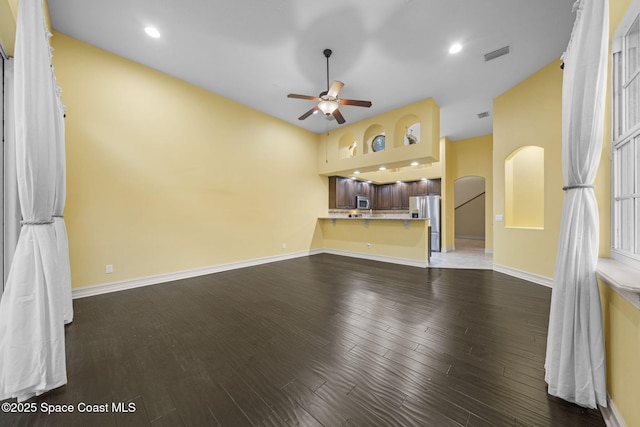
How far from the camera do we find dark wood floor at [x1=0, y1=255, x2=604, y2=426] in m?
1.27

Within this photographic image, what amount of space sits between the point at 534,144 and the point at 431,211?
3.24 metres

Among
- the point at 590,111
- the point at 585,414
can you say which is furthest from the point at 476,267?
the point at 590,111

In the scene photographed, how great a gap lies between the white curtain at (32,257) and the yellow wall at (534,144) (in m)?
5.75

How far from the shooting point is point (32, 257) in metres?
1.44

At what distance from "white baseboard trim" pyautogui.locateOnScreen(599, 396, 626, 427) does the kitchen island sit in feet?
11.8

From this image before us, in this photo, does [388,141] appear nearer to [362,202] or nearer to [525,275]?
[362,202]

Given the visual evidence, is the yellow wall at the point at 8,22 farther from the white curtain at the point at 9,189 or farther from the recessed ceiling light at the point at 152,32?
the recessed ceiling light at the point at 152,32

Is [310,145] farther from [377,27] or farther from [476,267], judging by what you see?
[476,267]

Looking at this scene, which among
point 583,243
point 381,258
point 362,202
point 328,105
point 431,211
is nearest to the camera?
point 583,243

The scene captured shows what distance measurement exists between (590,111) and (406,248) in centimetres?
406

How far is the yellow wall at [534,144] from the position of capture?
3.45 metres

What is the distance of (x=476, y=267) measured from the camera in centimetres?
471

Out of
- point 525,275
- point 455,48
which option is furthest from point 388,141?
point 525,275

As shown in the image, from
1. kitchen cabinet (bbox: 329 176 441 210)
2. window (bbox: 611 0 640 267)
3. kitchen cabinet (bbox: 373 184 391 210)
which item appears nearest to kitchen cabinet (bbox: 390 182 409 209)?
kitchen cabinet (bbox: 329 176 441 210)
